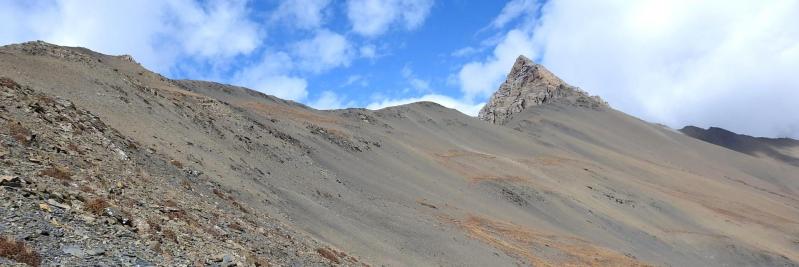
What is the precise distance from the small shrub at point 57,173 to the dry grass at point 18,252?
16.5 ft

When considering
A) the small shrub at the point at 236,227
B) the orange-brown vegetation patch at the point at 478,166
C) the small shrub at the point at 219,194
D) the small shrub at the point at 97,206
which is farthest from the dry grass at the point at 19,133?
the orange-brown vegetation patch at the point at 478,166

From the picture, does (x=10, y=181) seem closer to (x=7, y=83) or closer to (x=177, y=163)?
(x=7, y=83)

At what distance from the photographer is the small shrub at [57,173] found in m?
17.3

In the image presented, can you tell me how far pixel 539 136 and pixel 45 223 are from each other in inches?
6258

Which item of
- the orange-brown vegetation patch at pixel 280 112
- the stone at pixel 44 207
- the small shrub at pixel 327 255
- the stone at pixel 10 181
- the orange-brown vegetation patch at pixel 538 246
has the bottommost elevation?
the orange-brown vegetation patch at pixel 538 246

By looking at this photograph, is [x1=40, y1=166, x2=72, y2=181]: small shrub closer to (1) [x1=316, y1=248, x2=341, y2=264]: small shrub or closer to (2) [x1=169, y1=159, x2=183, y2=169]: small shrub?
(1) [x1=316, y1=248, x2=341, y2=264]: small shrub

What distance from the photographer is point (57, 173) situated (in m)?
17.6

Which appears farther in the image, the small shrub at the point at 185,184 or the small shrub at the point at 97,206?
the small shrub at the point at 185,184

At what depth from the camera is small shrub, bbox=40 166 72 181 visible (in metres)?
17.3

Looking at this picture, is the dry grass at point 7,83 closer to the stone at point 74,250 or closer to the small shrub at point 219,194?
the small shrub at point 219,194

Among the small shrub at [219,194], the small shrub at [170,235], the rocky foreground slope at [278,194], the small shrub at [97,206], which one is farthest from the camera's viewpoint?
the small shrub at [219,194]

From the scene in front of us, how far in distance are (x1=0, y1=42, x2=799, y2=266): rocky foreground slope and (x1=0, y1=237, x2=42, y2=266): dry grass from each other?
5 cm

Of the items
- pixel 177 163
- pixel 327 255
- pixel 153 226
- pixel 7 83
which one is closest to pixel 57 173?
pixel 153 226

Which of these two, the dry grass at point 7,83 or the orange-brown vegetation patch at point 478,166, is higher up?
the dry grass at point 7,83
